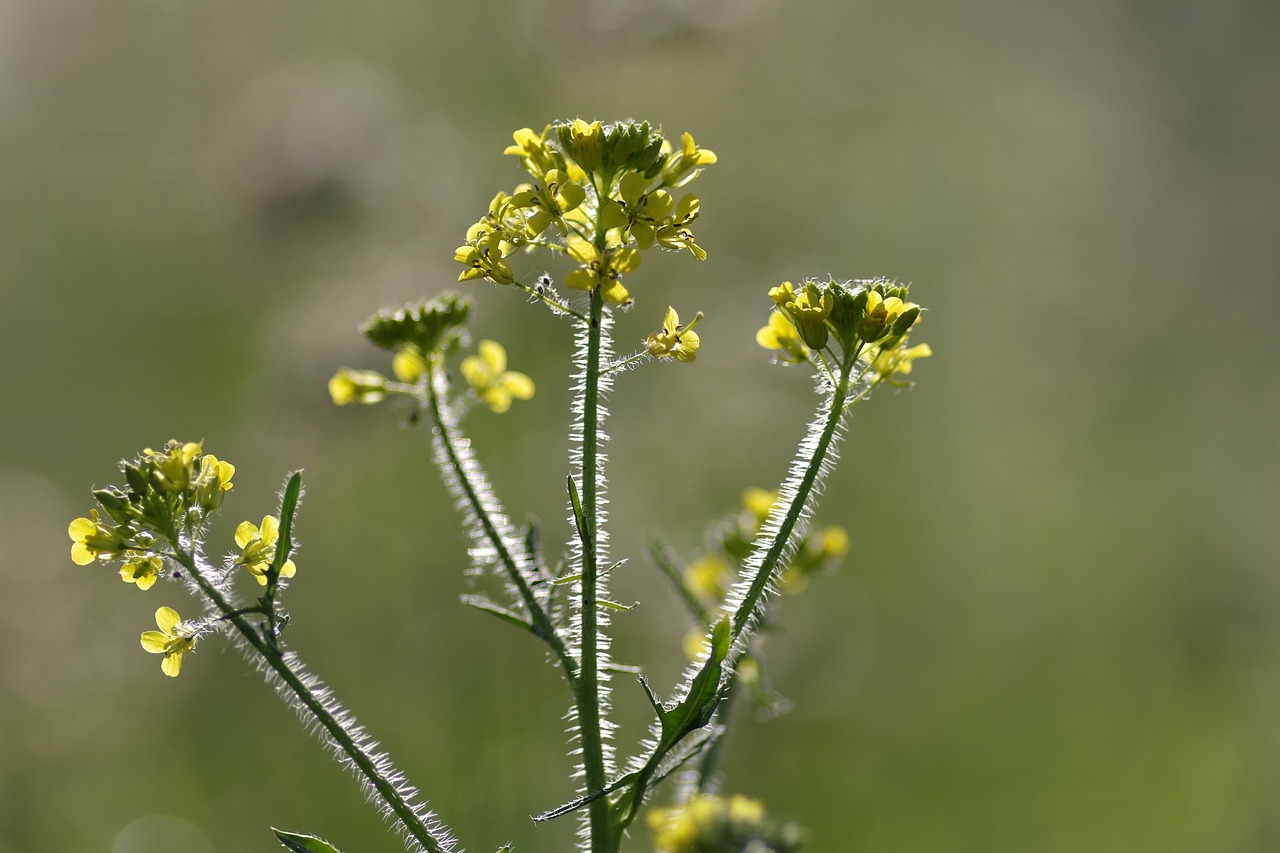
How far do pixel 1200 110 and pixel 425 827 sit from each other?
14.5 metres

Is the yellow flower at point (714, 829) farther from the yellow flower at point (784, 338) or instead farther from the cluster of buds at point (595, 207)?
the cluster of buds at point (595, 207)

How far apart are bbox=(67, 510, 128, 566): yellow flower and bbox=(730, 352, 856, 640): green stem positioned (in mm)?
1448

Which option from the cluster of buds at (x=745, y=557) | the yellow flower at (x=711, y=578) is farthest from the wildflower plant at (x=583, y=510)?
the yellow flower at (x=711, y=578)

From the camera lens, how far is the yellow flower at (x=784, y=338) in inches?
117

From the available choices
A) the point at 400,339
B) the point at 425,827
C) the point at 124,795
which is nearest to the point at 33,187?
the point at 124,795

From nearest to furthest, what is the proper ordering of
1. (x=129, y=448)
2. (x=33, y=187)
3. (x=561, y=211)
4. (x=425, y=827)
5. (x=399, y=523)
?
(x=425, y=827) → (x=561, y=211) → (x=399, y=523) → (x=129, y=448) → (x=33, y=187)

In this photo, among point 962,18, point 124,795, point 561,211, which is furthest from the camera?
point 962,18

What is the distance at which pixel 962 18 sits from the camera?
49.6 feet

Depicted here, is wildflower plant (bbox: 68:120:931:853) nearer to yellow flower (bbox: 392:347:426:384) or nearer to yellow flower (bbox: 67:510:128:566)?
yellow flower (bbox: 67:510:128:566)

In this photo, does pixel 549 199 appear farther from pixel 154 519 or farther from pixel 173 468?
pixel 154 519

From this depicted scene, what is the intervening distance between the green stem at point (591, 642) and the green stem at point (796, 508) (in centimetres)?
34

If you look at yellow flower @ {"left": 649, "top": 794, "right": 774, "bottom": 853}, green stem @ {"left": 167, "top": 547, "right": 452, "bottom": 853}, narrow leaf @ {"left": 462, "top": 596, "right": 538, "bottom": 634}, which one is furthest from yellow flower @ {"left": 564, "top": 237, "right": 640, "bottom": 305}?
yellow flower @ {"left": 649, "top": 794, "right": 774, "bottom": 853}

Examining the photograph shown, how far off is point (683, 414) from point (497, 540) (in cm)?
589

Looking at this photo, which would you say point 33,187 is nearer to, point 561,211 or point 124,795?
point 124,795
